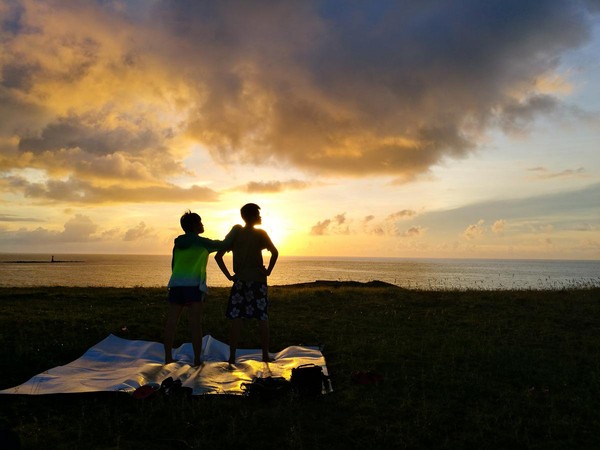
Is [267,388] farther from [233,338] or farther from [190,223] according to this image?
[190,223]

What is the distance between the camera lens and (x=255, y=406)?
572cm

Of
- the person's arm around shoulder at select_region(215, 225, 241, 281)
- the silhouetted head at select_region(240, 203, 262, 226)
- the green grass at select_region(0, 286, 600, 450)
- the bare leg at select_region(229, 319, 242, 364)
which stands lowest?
the green grass at select_region(0, 286, 600, 450)

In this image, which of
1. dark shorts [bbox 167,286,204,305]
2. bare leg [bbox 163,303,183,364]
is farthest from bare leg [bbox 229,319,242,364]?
bare leg [bbox 163,303,183,364]

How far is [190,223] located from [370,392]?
401cm

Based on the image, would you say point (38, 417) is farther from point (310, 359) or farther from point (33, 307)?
point (33, 307)

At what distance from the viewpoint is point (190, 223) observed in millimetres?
7922

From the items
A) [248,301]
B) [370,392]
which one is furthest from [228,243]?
[370,392]

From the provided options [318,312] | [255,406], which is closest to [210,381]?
[255,406]

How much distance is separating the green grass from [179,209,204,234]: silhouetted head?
9.71 feet

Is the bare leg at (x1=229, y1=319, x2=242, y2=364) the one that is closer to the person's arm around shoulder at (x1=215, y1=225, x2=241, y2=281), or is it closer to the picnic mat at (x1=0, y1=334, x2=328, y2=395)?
the picnic mat at (x1=0, y1=334, x2=328, y2=395)

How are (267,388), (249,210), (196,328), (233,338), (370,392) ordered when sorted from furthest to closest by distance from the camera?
(249,210) < (233,338) < (196,328) < (370,392) < (267,388)

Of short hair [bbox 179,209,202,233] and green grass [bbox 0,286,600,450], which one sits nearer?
green grass [bbox 0,286,600,450]

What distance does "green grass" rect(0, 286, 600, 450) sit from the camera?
15.9ft

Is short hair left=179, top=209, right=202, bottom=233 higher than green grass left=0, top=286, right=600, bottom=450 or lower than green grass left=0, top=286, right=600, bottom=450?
higher
